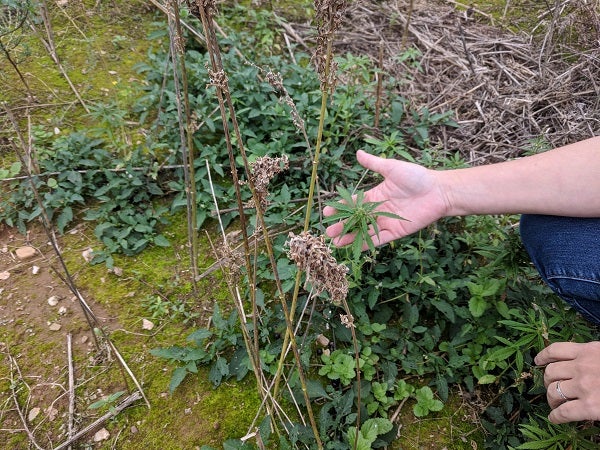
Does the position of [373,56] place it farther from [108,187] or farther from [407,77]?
[108,187]

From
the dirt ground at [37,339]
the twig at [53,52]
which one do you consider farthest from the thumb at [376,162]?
the twig at [53,52]

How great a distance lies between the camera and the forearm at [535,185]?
1763mm

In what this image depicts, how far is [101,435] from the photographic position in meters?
1.92

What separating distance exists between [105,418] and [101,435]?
7 cm

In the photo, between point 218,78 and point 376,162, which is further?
point 376,162

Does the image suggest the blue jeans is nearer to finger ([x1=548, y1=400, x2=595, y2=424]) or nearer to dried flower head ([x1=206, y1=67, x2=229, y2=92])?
finger ([x1=548, y1=400, x2=595, y2=424])

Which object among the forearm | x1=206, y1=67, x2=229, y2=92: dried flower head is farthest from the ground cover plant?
the forearm

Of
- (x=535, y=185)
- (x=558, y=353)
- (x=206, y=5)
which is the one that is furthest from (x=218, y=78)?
(x=558, y=353)

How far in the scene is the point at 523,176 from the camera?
1.87 metres

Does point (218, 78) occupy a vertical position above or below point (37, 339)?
above

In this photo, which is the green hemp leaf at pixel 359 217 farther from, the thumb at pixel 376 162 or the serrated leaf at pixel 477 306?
the serrated leaf at pixel 477 306

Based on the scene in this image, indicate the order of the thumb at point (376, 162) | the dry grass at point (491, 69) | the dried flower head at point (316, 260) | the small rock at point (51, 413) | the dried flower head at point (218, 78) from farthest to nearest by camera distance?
the dry grass at point (491, 69)
the thumb at point (376, 162)
the small rock at point (51, 413)
the dried flower head at point (218, 78)
the dried flower head at point (316, 260)

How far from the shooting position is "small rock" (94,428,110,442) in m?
1.91

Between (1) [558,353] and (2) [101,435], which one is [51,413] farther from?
(1) [558,353]
